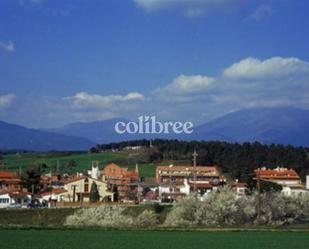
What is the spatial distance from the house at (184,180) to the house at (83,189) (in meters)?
10.1

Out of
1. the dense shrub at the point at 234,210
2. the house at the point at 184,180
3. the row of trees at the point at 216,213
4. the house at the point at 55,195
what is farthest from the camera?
the house at the point at 184,180

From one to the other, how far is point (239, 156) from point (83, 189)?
51.9m

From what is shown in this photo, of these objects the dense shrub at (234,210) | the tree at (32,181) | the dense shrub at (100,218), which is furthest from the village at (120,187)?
the dense shrub at (100,218)

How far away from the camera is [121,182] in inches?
4301

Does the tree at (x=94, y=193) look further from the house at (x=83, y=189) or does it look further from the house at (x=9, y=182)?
the house at (x=9, y=182)

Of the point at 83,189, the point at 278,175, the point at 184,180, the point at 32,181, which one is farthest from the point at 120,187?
the point at 278,175

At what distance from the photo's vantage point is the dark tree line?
13802 centimetres

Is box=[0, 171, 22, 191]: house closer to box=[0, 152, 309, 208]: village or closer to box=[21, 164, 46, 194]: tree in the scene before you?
box=[0, 152, 309, 208]: village

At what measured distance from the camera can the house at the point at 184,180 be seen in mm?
105300

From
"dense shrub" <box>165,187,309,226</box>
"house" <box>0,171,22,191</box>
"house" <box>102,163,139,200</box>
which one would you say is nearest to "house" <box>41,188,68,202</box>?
"house" <box>102,163,139,200</box>

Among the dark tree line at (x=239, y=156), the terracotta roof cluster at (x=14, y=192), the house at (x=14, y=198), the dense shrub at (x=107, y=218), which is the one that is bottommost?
the dense shrub at (x=107, y=218)

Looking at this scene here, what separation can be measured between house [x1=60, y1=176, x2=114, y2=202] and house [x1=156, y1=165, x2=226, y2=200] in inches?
398

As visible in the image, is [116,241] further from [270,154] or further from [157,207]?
[270,154]

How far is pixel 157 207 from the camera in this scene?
71.9 m
